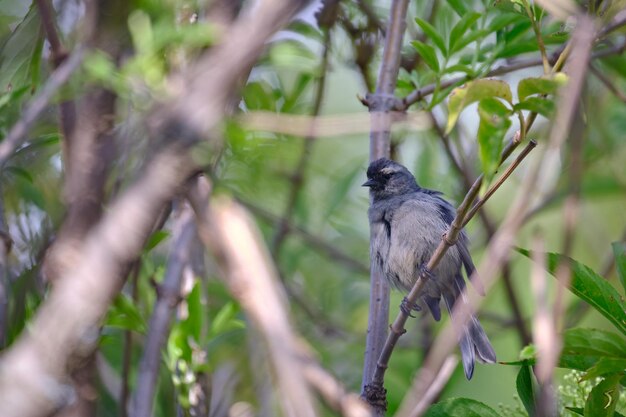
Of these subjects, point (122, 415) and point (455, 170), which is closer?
point (122, 415)

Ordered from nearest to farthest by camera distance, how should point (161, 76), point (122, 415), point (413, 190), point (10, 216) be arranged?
point (161, 76) → point (122, 415) → point (10, 216) → point (413, 190)

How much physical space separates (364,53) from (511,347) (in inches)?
98.5

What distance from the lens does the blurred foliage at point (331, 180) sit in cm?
249

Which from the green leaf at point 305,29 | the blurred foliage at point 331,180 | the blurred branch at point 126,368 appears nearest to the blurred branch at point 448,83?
the blurred foliage at point 331,180

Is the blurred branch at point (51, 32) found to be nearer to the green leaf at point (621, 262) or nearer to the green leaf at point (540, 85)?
the green leaf at point (540, 85)

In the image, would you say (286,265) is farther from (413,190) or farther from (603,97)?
(603,97)

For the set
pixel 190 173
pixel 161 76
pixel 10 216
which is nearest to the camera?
pixel 190 173

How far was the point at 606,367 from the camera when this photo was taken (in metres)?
2.32

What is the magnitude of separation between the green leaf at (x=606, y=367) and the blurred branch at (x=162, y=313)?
1.27 m

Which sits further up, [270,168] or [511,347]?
[270,168]

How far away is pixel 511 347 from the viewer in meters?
5.66

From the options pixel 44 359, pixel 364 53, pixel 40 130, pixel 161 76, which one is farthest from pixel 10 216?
pixel 44 359

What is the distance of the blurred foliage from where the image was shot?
2490 mm

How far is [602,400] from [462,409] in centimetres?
43
